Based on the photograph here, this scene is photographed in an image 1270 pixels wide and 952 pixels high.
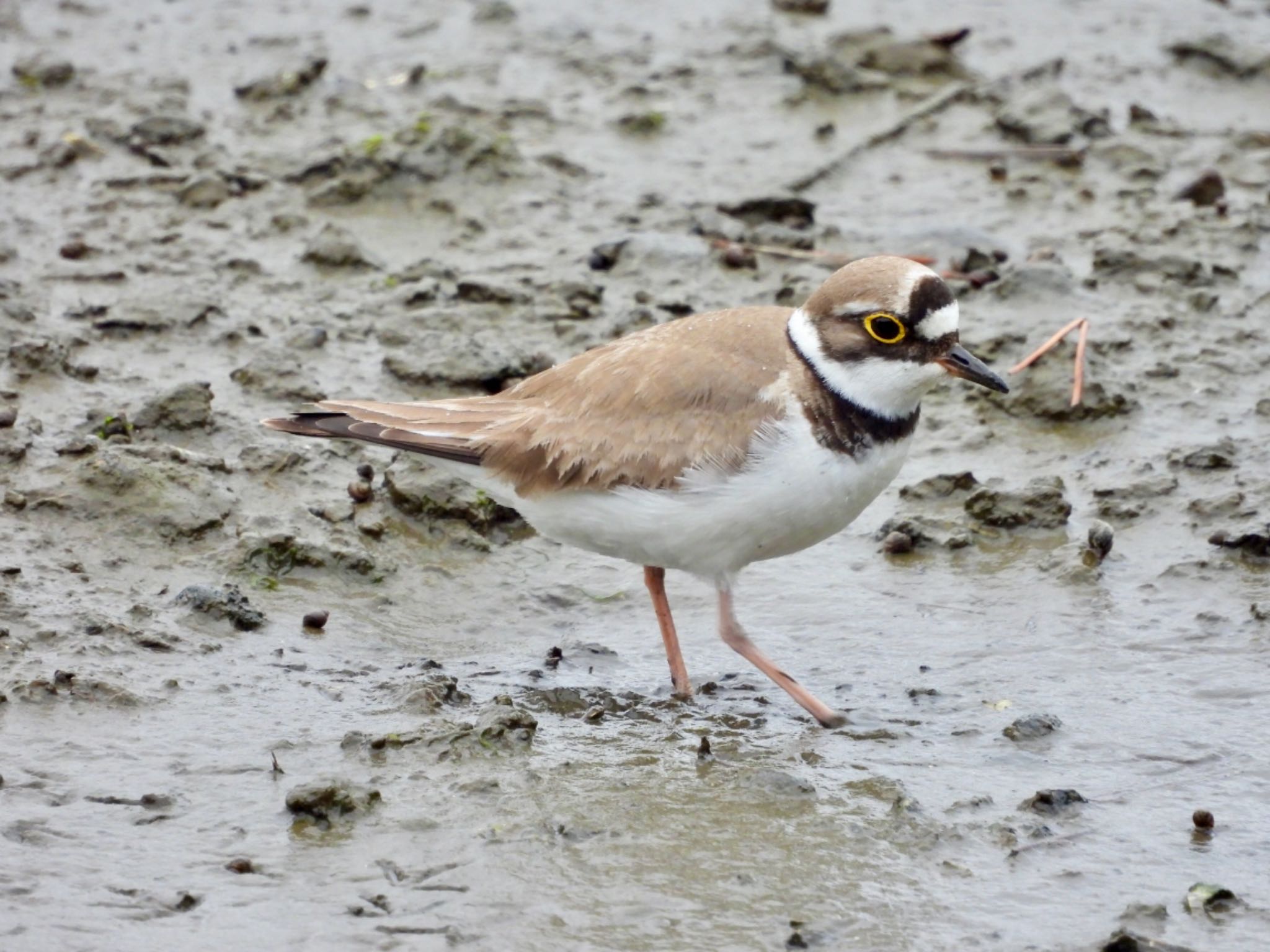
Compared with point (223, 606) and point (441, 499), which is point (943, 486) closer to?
point (441, 499)

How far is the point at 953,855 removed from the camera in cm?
518

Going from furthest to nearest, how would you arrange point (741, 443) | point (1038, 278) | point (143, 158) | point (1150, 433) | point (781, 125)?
point (781, 125), point (143, 158), point (1038, 278), point (1150, 433), point (741, 443)

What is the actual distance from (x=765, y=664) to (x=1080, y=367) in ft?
9.74

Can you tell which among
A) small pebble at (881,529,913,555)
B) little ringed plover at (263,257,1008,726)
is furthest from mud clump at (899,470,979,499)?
little ringed plover at (263,257,1008,726)

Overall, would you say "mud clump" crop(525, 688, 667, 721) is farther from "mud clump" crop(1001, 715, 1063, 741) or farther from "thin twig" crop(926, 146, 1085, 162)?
"thin twig" crop(926, 146, 1085, 162)

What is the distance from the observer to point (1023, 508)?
7.53 metres

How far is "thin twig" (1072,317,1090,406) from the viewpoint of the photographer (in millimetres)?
8328

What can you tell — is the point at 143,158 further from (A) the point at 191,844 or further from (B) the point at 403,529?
(A) the point at 191,844

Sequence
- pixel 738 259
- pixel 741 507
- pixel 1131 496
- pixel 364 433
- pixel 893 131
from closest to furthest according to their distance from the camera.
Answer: pixel 741 507 < pixel 364 433 < pixel 1131 496 < pixel 738 259 < pixel 893 131

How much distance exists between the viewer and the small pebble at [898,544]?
7441 millimetres

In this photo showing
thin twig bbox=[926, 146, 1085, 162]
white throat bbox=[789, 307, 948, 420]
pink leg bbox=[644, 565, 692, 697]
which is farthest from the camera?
thin twig bbox=[926, 146, 1085, 162]

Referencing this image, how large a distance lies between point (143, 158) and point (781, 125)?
4.35 metres

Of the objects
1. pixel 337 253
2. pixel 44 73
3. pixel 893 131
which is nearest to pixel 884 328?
pixel 337 253

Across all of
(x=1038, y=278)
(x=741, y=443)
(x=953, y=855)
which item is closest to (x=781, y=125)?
(x=1038, y=278)
